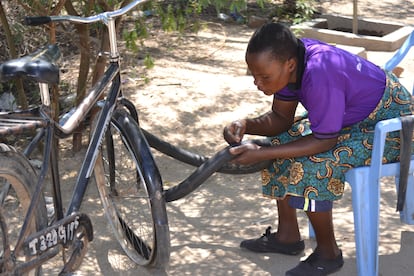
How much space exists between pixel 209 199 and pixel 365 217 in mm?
1266

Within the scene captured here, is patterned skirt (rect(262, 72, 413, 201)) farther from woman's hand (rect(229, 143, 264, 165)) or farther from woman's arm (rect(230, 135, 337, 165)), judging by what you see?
woman's hand (rect(229, 143, 264, 165))

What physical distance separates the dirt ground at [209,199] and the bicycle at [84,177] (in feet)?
0.76

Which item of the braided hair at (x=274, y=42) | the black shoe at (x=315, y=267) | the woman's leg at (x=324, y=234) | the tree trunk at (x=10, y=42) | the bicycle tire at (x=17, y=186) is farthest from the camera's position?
the tree trunk at (x=10, y=42)

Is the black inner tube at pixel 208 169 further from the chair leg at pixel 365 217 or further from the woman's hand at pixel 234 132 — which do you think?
the chair leg at pixel 365 217

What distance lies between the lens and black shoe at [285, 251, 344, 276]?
330 centimetres

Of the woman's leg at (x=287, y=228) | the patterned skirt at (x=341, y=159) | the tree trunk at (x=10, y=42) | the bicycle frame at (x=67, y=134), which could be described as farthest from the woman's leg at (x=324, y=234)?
the tree trunk at (x=10, y=42)

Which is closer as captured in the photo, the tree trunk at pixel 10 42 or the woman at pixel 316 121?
the woman at pixel 316 121

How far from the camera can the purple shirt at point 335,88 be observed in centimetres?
294

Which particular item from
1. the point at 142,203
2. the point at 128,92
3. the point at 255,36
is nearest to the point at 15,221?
the point at 142,203

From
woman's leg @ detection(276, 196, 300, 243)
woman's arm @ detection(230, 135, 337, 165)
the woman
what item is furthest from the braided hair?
woman's leg @ detection(276, 196, 300, 243)

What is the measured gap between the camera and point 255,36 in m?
2.95

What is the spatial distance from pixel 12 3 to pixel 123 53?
156 centimetres

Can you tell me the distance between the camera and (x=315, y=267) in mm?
3305

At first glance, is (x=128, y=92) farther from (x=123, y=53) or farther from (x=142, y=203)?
(x=142, y=203)
